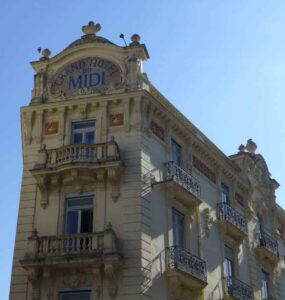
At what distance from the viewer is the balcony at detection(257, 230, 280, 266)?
31.5 metres

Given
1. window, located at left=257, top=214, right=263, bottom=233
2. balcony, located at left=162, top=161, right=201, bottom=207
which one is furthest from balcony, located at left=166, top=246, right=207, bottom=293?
window, located at left=257, top=214, right=263, bottom=233

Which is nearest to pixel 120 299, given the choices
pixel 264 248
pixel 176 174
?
pixel 176 174

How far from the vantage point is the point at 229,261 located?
28.4 m

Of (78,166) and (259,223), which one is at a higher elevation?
(259,223)

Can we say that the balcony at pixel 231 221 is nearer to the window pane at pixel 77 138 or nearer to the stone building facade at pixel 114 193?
the stone building facade at pixel 114 193

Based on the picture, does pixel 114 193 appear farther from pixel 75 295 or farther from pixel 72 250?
pixel 75 295

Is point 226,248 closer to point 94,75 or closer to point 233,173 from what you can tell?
point 233,173

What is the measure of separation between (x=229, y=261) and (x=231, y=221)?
1.92m

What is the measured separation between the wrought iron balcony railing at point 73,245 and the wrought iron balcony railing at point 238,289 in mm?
7981

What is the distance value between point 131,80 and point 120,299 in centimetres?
899

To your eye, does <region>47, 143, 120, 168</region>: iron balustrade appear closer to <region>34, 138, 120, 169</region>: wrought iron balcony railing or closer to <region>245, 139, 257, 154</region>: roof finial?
<region>34, 138, 120, 169</region>: wrought iron balcony railing

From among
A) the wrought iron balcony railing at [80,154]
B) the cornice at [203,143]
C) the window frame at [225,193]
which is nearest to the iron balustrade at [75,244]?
the wrought iron balcony railing at [80,154]

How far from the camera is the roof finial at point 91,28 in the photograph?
26.2 m

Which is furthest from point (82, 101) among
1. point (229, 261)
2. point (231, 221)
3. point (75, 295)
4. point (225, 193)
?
point (229, 261)
